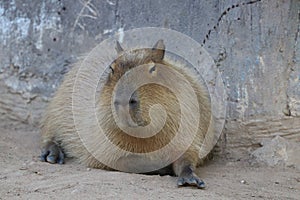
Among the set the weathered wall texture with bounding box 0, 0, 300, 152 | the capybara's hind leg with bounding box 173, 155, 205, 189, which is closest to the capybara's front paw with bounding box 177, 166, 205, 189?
the capybara's hind leg with bounding box 173, 155, 205, 189

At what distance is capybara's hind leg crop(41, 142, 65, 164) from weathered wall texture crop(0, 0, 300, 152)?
28.7 inches

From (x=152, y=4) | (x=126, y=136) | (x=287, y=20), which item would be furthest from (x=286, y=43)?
(x=126, y=136)

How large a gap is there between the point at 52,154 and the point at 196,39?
4.52 feet

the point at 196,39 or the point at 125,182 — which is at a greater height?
the point at 196,39

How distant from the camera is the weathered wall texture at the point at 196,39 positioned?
14.8ft

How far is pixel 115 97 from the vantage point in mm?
3588

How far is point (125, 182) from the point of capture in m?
3.52

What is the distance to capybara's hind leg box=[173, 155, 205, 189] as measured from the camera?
3562 mm

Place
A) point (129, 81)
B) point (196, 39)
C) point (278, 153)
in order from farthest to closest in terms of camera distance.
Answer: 1. point (196, 39)
2. point (278, 153)
3. point (129, 81)

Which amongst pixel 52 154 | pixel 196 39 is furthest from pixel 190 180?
pixel 196 39

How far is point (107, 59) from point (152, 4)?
69cm

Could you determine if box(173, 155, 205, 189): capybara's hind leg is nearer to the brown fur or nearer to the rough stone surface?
the brown fur

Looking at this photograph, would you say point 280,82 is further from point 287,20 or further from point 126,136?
point 126,136

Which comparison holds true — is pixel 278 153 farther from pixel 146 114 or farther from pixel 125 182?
pixel 125 182
